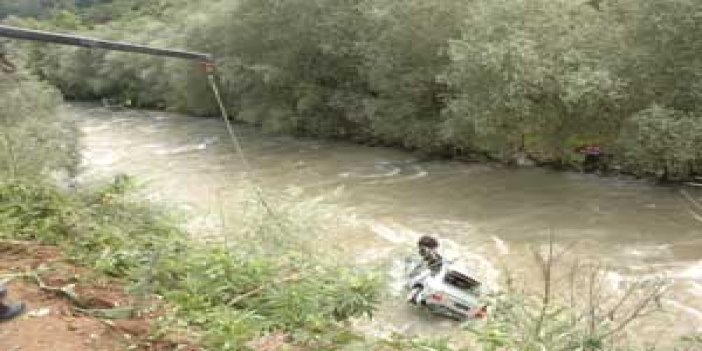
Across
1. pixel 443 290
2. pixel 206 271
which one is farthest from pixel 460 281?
pixel 206 271

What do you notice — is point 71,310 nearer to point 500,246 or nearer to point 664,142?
point 500,246

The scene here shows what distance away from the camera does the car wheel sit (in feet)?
52.3

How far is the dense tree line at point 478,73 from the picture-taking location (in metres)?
25.3

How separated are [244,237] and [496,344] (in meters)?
3.44

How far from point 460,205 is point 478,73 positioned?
17.9ft

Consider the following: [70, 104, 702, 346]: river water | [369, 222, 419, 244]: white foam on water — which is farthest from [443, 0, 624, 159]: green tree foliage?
[369, 222, 419, 244]: white foam on water

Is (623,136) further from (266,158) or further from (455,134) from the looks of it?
(266,158)

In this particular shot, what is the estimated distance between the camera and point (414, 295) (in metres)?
16.0

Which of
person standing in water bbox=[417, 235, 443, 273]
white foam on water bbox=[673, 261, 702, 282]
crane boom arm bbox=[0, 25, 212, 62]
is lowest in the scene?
white foam on water bbox=[673, 261, 702, 282]

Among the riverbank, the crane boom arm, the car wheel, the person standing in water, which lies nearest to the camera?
the riverbank

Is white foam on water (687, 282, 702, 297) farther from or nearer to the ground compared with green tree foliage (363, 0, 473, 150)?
nearer to the ground

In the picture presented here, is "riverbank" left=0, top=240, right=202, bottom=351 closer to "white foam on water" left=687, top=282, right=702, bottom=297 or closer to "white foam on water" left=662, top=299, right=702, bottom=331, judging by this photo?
"white foam on water" left=662, top=299, right=702, bottom=331

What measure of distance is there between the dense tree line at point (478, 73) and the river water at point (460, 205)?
1.38 meters

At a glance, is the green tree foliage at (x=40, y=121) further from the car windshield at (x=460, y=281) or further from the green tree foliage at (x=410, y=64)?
the green tree foliage at (x=410, y=64)
